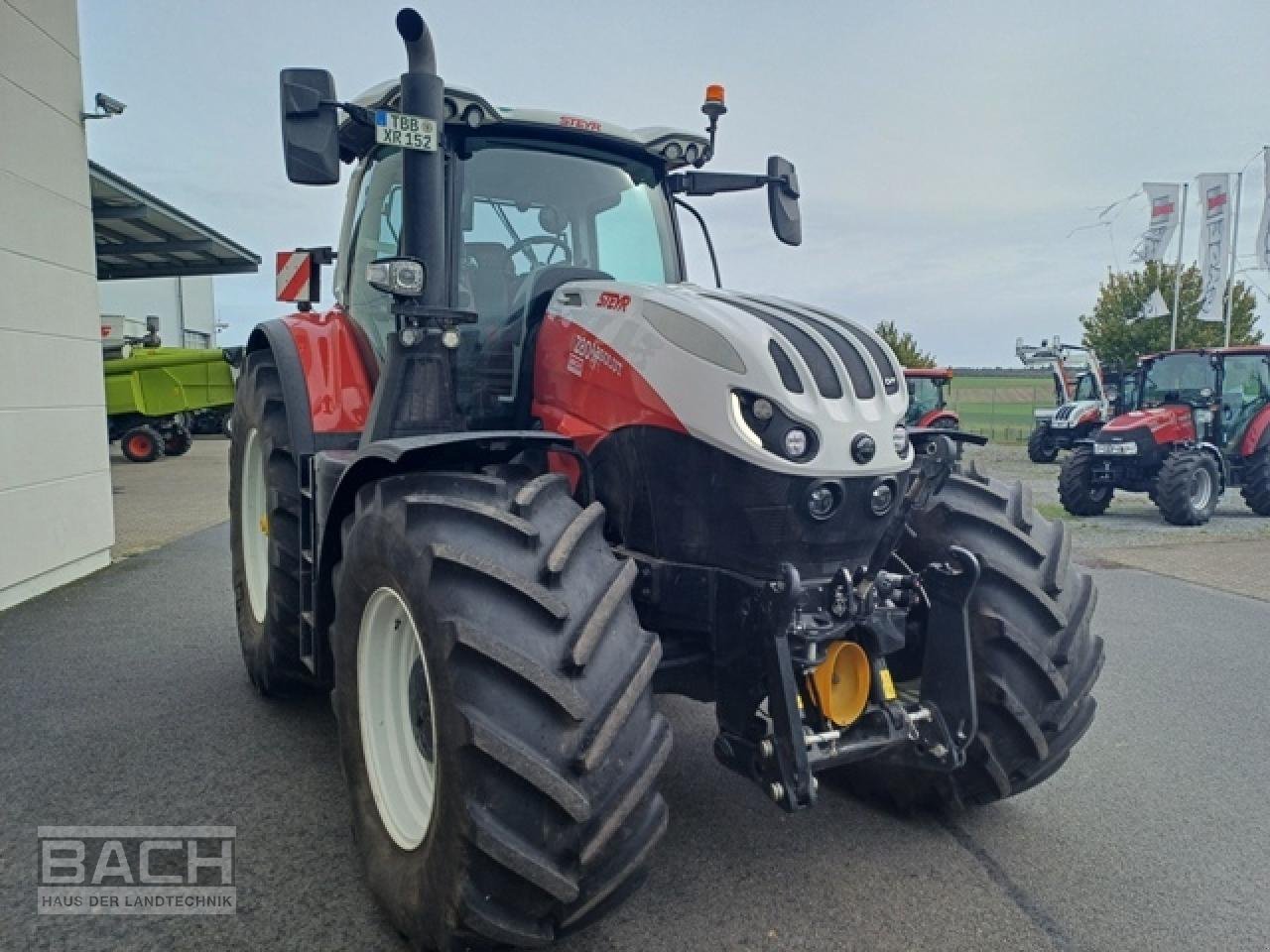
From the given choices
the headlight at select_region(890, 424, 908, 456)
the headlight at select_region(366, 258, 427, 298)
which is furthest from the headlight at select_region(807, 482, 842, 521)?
the headlight at select_region(366, 258, 427, 298)

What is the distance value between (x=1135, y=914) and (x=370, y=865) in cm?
208

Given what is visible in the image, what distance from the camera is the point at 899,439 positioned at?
8.39 ft

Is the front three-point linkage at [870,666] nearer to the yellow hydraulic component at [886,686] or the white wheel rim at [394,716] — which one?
the yellow hydraulic component at [886,686]

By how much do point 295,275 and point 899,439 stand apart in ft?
11.0

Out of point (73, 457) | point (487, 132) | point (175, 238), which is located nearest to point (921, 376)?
point (175, 238)

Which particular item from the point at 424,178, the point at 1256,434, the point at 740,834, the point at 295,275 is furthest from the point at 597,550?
the point at 1256,434

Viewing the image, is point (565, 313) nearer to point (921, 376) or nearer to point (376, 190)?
point (376, 190)

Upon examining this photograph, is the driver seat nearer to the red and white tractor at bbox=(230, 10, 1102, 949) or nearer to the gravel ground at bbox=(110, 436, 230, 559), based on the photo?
the red and white tractor at bbox=(230, 10, 1102, 949)

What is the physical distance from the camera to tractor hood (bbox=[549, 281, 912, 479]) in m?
2.33

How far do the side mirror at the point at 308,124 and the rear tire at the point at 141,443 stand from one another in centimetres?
1528

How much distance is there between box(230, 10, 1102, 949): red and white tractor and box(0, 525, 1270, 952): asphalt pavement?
265 mm

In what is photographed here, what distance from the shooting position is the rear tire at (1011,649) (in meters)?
2.74

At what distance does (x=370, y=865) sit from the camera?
7.97 ft

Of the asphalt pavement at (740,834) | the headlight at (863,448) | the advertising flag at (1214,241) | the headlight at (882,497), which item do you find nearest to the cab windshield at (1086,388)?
the advertising flag at (1214,241)
